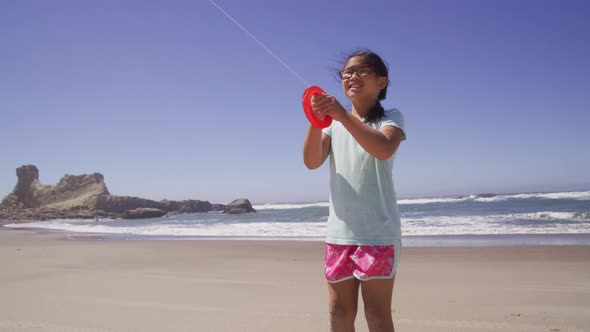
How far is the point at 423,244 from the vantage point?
30.5 feet

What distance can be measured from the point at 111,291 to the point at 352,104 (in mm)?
4166

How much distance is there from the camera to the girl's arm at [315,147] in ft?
5.74

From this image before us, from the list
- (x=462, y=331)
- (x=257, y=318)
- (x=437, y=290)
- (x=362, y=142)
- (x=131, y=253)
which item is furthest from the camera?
(x=131, y=253)

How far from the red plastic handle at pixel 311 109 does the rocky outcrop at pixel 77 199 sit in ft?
159

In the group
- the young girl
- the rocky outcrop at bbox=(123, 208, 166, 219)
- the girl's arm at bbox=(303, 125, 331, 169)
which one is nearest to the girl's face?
the young girl

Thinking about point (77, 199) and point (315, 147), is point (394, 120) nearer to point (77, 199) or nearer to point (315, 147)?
point (315, 147)

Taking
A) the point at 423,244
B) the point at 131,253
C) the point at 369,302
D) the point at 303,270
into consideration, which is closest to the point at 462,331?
the point at 369,302

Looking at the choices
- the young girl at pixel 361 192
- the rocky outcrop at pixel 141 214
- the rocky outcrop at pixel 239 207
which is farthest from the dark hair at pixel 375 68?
the rocky outcrop at pixel 141 214

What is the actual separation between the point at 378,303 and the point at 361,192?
45 centimetres

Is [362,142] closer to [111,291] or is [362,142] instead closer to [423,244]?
[111,291]

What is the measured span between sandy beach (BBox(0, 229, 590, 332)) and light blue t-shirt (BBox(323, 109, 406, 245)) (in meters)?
1.97

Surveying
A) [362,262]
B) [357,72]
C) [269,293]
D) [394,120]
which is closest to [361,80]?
[357,72]

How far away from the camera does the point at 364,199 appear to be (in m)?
1.66

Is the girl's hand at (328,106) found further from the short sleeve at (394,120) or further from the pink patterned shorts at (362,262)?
the pink patterned shorts at (362,262)
